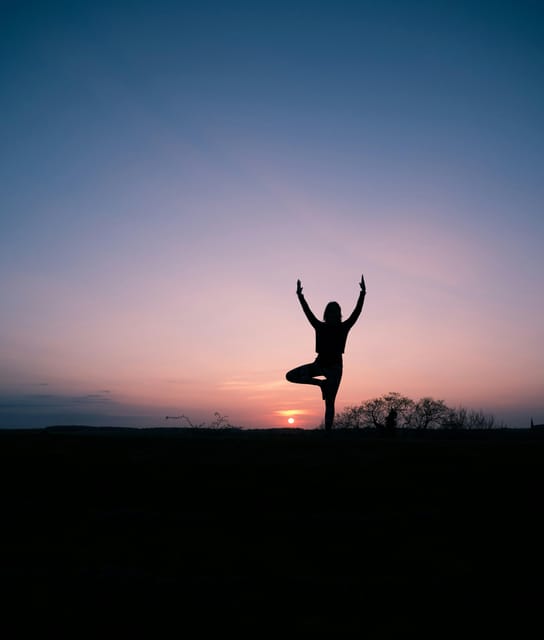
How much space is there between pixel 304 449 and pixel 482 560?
409 cm

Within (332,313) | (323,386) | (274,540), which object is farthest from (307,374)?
(274,540)

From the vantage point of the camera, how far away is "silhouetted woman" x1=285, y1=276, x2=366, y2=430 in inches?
509

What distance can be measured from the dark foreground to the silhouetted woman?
14.8ft

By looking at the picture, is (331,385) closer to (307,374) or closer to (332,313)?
(307,374)

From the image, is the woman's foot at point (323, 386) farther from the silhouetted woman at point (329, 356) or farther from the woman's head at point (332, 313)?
the woman's head at point (332, 313)

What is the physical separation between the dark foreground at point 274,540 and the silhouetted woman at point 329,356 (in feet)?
14.8

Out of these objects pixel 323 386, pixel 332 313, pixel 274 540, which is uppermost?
pixel 332 313

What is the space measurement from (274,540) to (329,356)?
809cm

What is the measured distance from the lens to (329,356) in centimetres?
1298

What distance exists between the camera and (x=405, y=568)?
4527 mm

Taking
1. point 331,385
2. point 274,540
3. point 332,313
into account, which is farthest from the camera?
point 332,313

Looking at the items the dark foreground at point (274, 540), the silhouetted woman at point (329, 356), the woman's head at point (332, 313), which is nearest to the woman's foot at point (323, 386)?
the silhouetted woman at point (329, 356)

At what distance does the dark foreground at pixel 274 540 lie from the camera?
3750 millimetres

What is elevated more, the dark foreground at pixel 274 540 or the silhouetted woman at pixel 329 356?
the silhouetted woman at pixel 329 356
